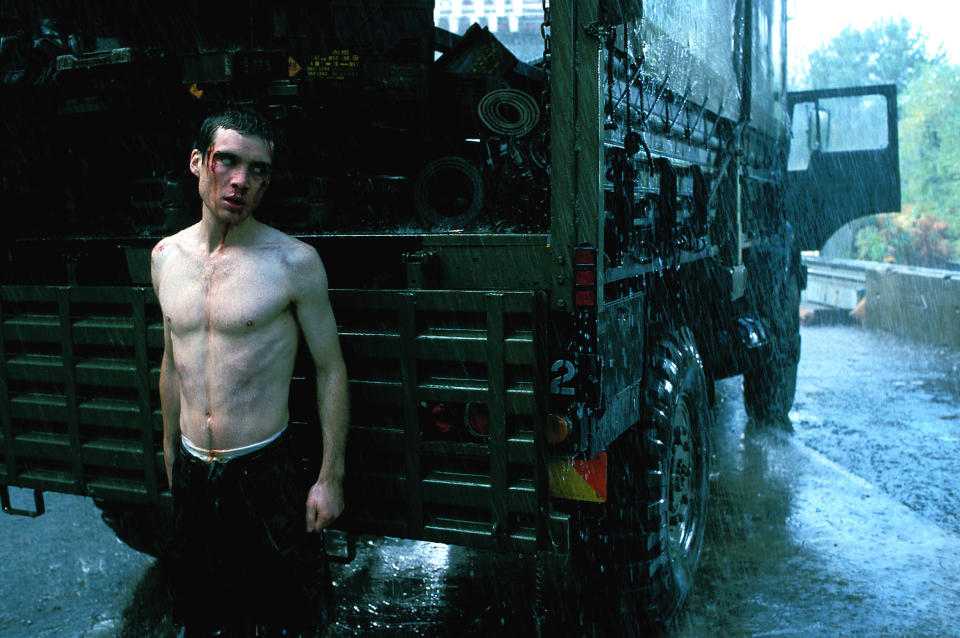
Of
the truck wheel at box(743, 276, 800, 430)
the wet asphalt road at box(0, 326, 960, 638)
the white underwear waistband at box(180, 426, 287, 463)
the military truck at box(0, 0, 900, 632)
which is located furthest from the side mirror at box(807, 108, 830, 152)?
the white underwear waistband at box(180, 426, 287, 463)

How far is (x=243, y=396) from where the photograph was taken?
8.95 ft

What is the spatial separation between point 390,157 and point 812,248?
5996 millimetres

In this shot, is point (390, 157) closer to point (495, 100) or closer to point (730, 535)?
point (495, 100)

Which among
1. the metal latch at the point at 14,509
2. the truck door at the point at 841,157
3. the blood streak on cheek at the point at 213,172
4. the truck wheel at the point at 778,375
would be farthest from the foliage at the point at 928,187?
the blood streak on cheek at the point at 213,172

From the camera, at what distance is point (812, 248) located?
29.1 feet

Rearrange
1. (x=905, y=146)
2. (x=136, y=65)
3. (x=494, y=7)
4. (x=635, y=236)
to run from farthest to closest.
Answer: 1. (x=905, y=146)
2. (x=494, y=7)
3. (x=136, y=65)
4. (x=635, y=236)

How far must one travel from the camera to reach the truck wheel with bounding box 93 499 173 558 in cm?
453

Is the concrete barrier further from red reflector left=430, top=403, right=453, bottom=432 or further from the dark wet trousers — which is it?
the dark wet trousers

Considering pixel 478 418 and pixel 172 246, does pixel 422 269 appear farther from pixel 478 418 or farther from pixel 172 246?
pixel 172 246

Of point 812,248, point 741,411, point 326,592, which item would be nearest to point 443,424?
point 326,592

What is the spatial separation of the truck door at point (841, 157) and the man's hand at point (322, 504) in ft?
24.0

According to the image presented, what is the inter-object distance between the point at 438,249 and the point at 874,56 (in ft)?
193

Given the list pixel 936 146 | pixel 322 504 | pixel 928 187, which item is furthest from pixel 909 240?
pixel 322 504

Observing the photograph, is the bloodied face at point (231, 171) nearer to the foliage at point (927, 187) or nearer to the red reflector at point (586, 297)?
the red reflector at point (586, 297)
